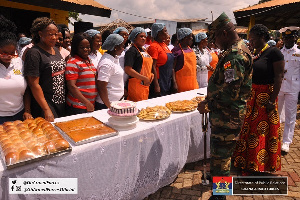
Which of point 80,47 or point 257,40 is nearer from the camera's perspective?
point 80,47

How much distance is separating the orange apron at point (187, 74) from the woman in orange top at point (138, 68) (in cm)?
84

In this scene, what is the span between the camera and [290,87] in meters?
4.00

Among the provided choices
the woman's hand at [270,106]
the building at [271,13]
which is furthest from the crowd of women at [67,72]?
the building at [271,13]

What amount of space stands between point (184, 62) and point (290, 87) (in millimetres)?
1936

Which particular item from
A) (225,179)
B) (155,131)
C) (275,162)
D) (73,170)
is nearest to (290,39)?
(275,162)

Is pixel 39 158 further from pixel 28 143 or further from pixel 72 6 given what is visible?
pixel 72 6

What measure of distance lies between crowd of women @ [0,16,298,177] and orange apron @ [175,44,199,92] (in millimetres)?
334

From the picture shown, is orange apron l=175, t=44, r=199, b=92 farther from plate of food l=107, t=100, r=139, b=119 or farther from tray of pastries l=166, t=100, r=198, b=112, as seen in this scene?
plate of food l=107, t=100, r=139, b=119

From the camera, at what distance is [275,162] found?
120 inches

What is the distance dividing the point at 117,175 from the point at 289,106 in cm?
334

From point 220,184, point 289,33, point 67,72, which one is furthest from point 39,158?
point 289,33

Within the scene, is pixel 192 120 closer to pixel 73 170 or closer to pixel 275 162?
pixel 275 162

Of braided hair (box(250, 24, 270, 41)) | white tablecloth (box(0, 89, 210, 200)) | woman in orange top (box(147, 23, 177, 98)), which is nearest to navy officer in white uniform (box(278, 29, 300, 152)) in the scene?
braided hair (box(250, 24, 270, 41))

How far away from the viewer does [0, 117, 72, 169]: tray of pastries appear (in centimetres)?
152
